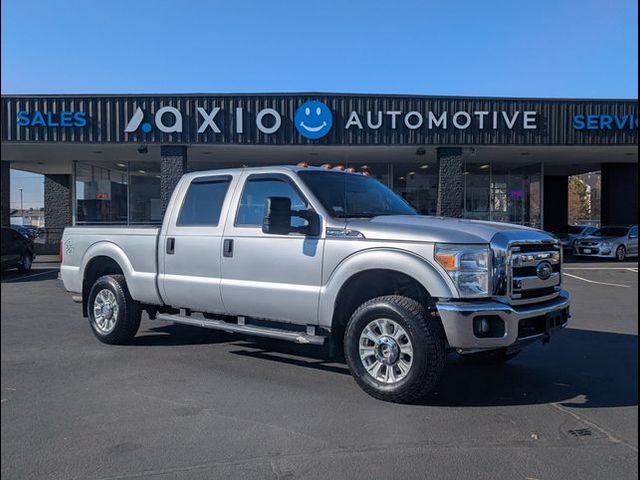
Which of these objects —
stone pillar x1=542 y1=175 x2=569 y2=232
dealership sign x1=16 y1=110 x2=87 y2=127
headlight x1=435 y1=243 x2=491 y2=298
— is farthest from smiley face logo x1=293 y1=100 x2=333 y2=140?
stone pillar x1=542 y1=175 x2=569 y2=232

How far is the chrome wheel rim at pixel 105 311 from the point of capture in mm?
7316

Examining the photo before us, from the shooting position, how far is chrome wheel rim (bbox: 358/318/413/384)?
16.4 feet

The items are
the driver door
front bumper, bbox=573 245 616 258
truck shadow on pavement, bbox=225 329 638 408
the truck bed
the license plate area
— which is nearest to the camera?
the license plate area

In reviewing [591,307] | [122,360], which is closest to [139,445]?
[122,360]

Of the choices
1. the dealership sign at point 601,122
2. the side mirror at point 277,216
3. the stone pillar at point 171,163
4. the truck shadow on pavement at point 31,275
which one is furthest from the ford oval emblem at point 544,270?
the dealership sign at point 601,122

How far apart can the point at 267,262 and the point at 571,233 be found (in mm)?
24869

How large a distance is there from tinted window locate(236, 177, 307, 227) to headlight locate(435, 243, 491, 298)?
188 centimetres

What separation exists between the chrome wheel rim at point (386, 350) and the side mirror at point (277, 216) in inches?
48.9

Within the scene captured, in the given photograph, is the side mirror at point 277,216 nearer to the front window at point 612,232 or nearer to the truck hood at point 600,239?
the truck hood at point 600,239

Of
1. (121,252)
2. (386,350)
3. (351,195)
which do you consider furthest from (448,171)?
(386,350)

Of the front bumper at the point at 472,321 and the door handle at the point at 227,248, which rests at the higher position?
the door handle at the point at 227,248

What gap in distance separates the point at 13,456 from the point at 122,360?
2.70 m

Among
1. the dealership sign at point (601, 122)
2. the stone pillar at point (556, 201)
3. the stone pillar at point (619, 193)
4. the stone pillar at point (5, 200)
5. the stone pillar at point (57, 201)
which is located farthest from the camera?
the stone pillar at point (556, 201)

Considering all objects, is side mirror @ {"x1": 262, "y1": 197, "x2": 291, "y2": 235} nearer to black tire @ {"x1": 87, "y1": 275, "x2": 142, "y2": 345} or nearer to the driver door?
the driver door
